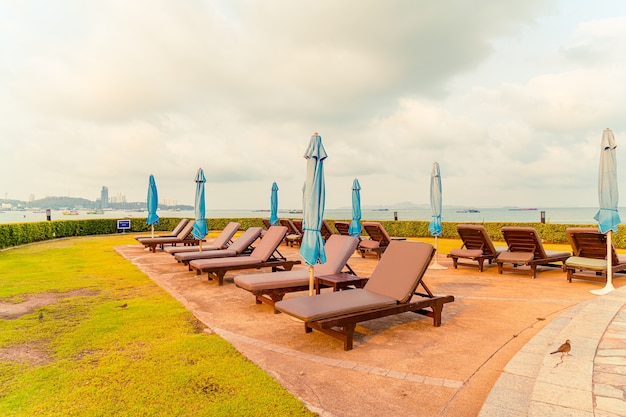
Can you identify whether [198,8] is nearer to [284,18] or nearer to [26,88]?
[284,18]

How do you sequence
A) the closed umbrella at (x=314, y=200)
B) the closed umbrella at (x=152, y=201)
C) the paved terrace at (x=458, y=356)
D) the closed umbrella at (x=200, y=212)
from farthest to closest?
1. the closed umbrella at (x=152, y=201)
2. the closed umbrella at (x=200, y=212)
3. the closed umbrella at (x=314, y=200)
4. the paved terrace at (x=458, y=356)

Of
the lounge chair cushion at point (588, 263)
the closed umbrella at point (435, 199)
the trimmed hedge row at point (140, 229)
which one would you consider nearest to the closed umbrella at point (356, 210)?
the closed umbrella at point (435, 199)

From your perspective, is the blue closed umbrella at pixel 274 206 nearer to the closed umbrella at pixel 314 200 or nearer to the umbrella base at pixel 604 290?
the closed umbrella at pixel 314 200

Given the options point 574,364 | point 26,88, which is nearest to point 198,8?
point 26,88

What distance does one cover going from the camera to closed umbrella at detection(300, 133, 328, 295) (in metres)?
5.36

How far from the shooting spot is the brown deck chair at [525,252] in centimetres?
903

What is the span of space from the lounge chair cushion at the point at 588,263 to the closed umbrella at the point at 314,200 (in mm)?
6562

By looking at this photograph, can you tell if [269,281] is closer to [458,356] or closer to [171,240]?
[458,356]

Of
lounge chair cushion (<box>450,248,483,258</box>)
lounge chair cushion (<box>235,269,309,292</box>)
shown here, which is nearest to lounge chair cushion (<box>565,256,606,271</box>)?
lounge chair cushion (<box>450,248,483,258</box>)

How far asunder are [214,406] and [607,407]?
298cm

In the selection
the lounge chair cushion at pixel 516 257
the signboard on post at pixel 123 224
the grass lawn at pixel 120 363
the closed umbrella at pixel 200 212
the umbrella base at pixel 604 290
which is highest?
the closed umbrella at pixel 200 212

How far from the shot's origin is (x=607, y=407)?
8.31 ft

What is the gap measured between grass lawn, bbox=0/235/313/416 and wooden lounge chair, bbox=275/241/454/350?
0.94 metres

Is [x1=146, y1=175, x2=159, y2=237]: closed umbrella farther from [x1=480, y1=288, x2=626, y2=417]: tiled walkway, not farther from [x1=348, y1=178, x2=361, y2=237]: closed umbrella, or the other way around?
[x1=480, y1=288, x2=626, y2=417]: tiled walkway
